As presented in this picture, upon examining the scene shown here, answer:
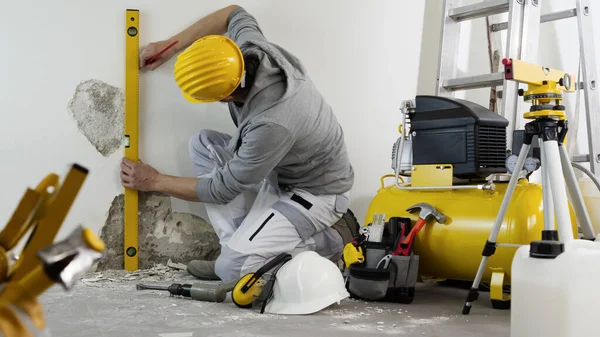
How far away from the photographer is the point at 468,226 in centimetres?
237

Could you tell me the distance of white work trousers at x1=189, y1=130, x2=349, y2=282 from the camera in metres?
2.63

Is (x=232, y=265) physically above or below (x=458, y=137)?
below

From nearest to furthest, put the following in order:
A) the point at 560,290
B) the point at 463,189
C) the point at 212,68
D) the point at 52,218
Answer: the point at 52,218
the point at 560,290
the point at 212,68
the point at 463,189

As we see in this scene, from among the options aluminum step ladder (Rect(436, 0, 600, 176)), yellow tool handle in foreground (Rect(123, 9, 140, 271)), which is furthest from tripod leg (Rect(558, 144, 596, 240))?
yellow tool handle in foreground (Rect(123, 9, 140, 271))

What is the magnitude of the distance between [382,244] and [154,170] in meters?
1.18

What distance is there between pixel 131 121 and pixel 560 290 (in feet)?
6.80

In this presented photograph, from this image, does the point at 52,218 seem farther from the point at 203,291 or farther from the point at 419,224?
the point at 419,224

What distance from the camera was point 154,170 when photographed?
2.81m

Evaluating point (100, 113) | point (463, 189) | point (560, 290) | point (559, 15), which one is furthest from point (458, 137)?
point (100, 113)

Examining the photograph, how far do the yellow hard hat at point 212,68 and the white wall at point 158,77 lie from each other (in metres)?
0.49

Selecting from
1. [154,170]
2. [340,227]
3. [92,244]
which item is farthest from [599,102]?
[92,244]

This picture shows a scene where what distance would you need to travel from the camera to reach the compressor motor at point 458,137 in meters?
2.40

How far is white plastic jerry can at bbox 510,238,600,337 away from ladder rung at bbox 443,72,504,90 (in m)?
1.39

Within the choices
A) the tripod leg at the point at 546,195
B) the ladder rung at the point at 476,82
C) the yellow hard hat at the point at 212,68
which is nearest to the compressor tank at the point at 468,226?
the tripod leg at the point at 546,195
